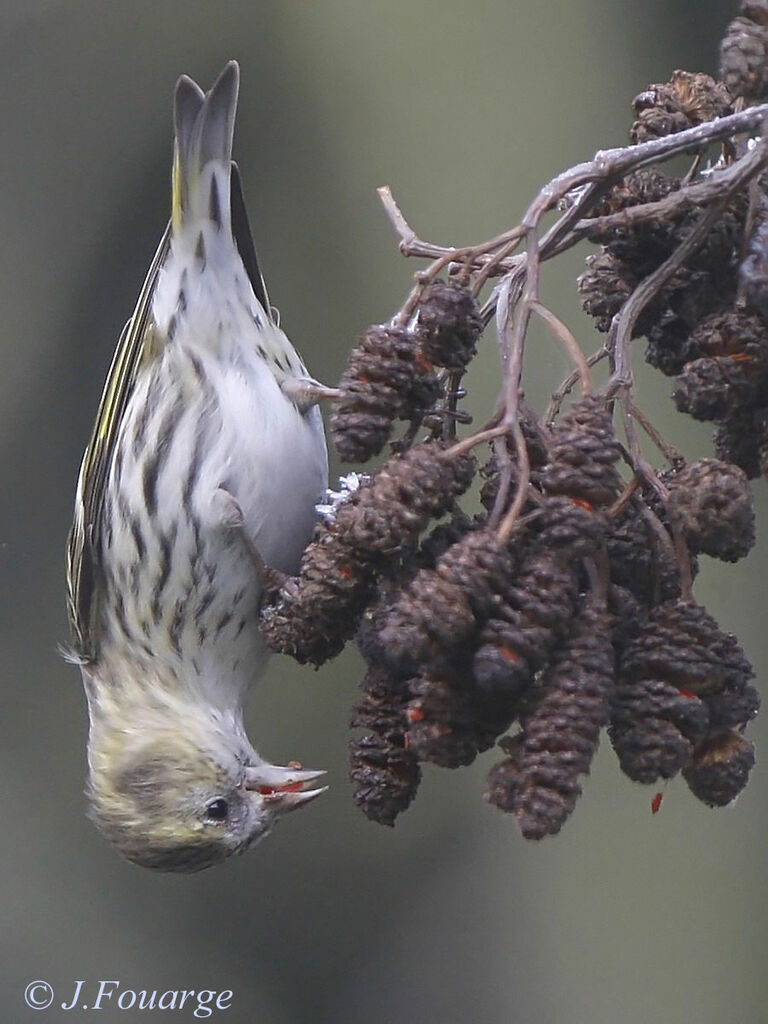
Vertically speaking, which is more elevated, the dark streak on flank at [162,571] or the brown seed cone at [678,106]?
the brown seed cone at [678,106]

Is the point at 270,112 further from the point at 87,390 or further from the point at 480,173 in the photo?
the point at 87,390

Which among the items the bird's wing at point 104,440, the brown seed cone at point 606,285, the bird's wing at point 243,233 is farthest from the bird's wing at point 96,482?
the brown seed cone at point 606,285

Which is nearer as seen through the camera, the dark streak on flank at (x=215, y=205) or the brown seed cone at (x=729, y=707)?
the brown seed cone at (x=729, y=707)

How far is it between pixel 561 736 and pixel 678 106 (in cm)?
62

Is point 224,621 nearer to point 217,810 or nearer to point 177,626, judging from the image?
point 177,626

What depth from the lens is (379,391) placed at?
3.84 feet

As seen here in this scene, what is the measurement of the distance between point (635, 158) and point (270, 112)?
7.03ft

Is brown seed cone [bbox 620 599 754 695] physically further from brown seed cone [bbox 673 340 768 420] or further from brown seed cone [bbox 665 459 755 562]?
brown seed cone [bbox 673 340 768 420]

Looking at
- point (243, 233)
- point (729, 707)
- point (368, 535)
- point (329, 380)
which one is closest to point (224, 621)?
point (243, 233)

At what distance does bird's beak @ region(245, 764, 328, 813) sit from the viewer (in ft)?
6.19

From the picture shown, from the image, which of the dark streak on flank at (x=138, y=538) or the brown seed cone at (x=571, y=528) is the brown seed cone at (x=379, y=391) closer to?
the brown seed cone at (x=571, y=528)

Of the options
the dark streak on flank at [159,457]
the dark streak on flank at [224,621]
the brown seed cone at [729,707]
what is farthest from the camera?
the dark streak on flank at [159,457]

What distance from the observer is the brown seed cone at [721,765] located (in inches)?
44.0

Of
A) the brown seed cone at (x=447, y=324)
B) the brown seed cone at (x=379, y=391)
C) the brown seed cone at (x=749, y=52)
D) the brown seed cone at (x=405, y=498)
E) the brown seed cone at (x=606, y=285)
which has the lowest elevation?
the brown seed cone at (x=405, y=498)
